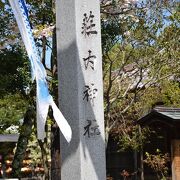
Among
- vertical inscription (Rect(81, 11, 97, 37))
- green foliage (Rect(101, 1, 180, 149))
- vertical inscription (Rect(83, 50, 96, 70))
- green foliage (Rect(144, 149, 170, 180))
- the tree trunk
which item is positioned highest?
green foliage (Rect(101, 1, 180, 149))

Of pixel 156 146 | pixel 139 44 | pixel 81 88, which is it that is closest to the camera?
pixel 81 88

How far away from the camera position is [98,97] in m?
6.92

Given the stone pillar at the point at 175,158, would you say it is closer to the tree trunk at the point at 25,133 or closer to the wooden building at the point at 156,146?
the wooden building at the point at 156,146

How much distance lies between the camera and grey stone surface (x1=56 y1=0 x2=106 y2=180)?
6582 mm

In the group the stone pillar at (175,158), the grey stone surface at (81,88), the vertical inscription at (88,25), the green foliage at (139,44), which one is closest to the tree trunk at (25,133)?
the green foliage at (139,44)

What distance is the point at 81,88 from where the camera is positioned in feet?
21.9

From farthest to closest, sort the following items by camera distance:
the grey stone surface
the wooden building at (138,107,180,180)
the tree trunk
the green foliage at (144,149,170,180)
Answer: the green foliage at (144,149,170,180)
the wooden building at (138,107,180,180)
the tree trunk
the grey stone surface

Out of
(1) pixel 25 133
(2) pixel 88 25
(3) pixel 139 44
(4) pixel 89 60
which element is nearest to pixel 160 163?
(3) pixel 139 44

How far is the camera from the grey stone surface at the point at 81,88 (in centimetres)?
658

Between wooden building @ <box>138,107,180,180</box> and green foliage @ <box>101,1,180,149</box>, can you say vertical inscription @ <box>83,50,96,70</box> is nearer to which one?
green foliage @ <box>101,1,180,149</box>

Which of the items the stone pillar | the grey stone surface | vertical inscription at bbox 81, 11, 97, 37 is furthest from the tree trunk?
the stone pillar

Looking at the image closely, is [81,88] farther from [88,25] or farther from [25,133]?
[25,133]

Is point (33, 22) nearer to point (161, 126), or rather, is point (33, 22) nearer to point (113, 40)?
point (113, 40)

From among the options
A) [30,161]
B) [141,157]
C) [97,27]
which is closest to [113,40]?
[97,27]
